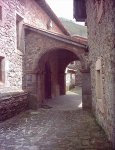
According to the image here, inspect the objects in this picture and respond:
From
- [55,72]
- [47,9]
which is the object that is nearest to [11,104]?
[47,9]

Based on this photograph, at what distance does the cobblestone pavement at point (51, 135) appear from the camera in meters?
4.84

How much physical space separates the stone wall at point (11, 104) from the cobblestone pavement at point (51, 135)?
0.97ft

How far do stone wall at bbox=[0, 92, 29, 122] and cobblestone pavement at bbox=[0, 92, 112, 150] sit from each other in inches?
11.6

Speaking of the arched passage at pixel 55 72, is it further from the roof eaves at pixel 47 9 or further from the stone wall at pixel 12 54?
the stone wall at pixel 12 54

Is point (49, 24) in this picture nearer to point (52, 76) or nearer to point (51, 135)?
point (52, 76)

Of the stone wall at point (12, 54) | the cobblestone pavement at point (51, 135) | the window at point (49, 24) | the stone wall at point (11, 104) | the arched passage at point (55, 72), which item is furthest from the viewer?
the window at point (49, 24)

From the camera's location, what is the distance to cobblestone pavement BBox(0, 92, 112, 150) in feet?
15.9

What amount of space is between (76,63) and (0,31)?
66.5 ft

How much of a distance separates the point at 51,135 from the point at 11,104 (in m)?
2.66

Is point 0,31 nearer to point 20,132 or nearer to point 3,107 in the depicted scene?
point 3,107

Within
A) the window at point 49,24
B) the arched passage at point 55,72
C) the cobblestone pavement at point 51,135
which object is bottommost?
the cobblestone pavement at point 51,135

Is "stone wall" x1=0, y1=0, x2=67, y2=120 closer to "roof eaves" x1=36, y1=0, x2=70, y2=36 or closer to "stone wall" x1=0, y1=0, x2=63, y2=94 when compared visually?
"stone wall" x1=0, y1=0, x2=63, y2=94

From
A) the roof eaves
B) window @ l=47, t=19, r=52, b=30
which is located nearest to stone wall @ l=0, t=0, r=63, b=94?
the roof eaves

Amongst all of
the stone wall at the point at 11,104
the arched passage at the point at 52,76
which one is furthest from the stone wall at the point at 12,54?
the arched passage at the point at 52,76
